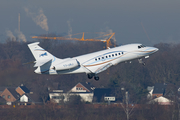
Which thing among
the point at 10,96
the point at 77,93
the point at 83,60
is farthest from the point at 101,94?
the point at 83,60

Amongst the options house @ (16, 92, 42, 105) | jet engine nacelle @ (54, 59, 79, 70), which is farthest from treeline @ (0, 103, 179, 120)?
jet engine nacelle @ (54, 59, 79, 70)

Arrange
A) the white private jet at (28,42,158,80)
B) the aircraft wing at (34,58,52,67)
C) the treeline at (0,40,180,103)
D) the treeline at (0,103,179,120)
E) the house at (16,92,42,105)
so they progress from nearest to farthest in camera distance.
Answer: the aircraft wing at (34,58,52,67), the white private jet at (28,42,158,80), the treeline at (0,103,179,120), the house at (16,92,42,105), the treeline at (0,40,180,103)

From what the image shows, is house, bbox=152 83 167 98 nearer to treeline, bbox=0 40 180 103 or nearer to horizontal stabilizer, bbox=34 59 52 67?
treeline, bbox=0 40 180 103

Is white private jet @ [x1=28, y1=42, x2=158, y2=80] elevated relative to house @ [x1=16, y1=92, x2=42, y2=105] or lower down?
elevated

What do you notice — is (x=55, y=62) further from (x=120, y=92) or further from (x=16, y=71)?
(x=120, y=92)

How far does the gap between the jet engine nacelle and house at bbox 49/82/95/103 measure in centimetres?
3763

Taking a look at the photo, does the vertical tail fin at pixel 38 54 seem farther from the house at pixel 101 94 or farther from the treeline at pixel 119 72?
the house at pixel 101 94

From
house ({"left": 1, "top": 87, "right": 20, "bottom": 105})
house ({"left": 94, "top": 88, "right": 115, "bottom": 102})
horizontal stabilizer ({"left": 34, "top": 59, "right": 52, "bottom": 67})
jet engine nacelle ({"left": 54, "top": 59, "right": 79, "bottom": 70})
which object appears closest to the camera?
A: horizontal stabilizer ({"left": 34, "top": 59, "right": 52, "bottom": 67})

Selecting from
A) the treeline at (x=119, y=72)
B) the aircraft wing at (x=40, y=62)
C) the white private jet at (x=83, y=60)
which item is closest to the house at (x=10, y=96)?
the treeline at (x=119, y=72)

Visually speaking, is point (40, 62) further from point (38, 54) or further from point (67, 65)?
point (67, 65)

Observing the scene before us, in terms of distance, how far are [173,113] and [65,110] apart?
2218cm

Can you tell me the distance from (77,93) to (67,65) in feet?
151

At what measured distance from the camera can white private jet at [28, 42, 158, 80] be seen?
133ft

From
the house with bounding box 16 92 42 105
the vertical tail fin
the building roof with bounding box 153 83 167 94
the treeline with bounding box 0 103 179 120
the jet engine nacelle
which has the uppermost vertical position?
the vertical tail fin
